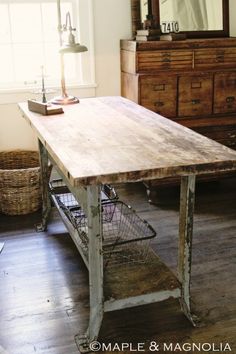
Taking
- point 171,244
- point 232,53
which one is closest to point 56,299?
point 171,244

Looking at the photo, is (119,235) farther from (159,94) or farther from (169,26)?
(169,26)

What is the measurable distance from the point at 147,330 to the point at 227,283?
2.01ft

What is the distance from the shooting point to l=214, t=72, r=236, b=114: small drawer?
374 cm

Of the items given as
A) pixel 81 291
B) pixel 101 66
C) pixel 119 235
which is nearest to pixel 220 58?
pixel 101 66

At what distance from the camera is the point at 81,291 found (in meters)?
2.51

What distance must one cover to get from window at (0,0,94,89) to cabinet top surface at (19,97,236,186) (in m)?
1.16

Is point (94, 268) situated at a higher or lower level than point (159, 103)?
lower

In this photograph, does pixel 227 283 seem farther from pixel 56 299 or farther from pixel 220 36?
pixel 220 36

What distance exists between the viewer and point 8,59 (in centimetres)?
382

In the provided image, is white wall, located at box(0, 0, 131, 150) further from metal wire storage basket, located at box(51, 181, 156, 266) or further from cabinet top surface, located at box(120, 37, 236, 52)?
metal wire storage basket, located at box(51, 181, 156, 266)

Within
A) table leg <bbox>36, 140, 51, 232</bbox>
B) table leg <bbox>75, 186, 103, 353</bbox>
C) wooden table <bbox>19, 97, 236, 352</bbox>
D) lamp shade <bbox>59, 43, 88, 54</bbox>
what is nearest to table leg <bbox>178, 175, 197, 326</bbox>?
wooden table <bbox>19, 97, 236, 352</bbox>

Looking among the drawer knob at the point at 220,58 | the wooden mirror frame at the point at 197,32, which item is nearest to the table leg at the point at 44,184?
the wooden mirror frame at the point at 197,32

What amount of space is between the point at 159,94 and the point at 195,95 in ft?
1.02

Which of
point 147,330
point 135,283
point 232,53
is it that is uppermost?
point 232,53
